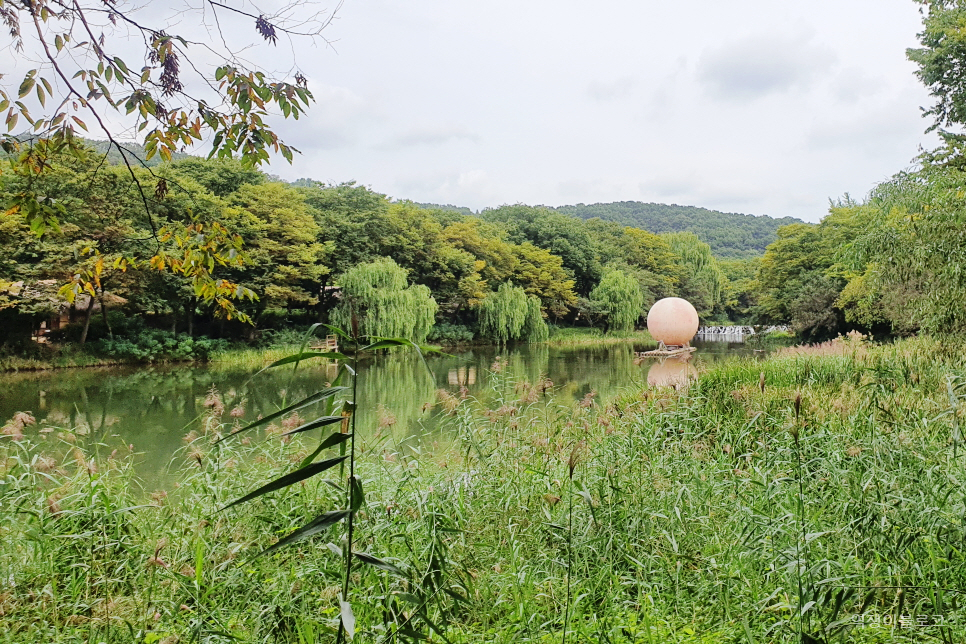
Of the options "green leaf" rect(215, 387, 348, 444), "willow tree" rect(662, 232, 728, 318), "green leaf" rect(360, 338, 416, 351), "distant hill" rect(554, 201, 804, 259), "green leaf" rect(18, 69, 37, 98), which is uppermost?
"distant hill" rect(554, 201, 804, 259)

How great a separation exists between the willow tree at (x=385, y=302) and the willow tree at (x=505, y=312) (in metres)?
4.87

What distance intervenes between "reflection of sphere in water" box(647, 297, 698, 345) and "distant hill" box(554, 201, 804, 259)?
138 ft

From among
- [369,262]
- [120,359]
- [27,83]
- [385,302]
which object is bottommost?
[120,359]

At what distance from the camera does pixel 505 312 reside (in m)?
22.4

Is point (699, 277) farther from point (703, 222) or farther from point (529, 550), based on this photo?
point (529, 550)

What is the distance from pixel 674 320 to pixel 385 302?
9.41 metres

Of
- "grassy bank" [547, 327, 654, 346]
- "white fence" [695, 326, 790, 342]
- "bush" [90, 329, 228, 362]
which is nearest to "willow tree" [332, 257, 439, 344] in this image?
"bush" [90, 329, 228, 362]

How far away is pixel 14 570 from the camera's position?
2066mm

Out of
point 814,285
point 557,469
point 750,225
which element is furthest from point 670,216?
point 557,469

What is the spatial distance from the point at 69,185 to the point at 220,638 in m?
14.7

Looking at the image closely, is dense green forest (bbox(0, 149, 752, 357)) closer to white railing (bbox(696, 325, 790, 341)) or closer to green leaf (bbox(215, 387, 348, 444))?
green leaf (bbox(215, 387, 348, 444))

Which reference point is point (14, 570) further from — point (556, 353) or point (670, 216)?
point (670, 216)

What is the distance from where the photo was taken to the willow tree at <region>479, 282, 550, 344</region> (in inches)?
883

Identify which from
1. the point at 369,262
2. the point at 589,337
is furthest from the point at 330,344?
the point at 589,337
